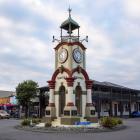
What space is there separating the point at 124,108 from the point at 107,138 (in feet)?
157

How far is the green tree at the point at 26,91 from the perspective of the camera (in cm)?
5419

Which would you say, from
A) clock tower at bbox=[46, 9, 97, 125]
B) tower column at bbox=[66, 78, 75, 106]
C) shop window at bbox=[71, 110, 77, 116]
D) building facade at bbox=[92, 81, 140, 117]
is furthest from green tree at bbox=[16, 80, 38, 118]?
shop window at bbox=[71, 110, 77, 116]

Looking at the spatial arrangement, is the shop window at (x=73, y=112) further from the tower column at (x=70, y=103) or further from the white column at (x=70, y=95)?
the white column at (x=70, y=95)

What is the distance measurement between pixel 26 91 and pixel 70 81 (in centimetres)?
2469

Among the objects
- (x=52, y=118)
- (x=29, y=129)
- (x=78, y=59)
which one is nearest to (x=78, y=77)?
(x=78, y=59)

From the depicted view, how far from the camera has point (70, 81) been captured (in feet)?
101

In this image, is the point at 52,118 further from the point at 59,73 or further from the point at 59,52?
the point at 59,52

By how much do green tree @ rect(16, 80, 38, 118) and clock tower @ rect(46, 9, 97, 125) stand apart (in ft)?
72.5

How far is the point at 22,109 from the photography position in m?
63.8

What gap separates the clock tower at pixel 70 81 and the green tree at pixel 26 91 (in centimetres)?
2209

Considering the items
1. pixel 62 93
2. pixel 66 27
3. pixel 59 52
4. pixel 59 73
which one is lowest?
pixel 62 93

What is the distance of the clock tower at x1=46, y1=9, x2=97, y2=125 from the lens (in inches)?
1236

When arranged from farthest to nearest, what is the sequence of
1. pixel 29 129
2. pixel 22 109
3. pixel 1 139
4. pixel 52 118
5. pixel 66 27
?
pixel 22 109, pixel 66 27, pixel 52 118, pixel 29 129, pixel 1 139

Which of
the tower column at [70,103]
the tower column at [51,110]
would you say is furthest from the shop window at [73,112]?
the tower column at [51,110]
